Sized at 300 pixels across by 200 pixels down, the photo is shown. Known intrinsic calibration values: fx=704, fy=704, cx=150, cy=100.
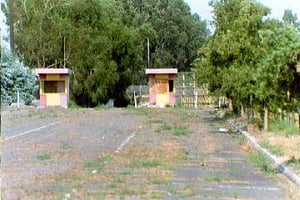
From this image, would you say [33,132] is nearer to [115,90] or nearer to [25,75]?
[25,75]

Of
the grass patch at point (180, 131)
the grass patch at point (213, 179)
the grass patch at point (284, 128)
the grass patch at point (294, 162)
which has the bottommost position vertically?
the grass patch at point (213, 179)

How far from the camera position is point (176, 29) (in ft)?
225

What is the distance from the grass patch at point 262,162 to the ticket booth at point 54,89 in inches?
1381

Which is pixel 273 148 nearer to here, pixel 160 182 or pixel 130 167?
pixel 130 167

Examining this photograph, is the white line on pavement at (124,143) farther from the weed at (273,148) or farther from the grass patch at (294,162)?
the grass patch at (294,162)

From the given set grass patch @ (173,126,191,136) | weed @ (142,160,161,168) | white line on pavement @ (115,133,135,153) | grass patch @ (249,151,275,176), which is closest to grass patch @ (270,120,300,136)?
grass patch @ (173,126,191,136)

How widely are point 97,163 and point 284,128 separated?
9615mm

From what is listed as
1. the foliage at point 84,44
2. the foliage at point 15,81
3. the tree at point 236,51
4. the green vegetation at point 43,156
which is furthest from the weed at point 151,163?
the foliage at point 84,44

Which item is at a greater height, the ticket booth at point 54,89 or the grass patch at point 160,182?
the ticket booth at point 54,89

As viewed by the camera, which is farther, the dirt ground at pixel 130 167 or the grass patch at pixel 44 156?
the grass patch at pixel 44 156

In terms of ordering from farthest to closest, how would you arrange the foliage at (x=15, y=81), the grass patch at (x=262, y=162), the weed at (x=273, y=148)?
the foliage at (x=15, y=81) → the weed at (x=273, y=148) → the grass patch at (x=262, y=162)

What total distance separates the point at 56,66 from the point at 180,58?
58.9ft

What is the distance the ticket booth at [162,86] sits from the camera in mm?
53969

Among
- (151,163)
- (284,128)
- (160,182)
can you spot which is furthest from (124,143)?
(160,182)
